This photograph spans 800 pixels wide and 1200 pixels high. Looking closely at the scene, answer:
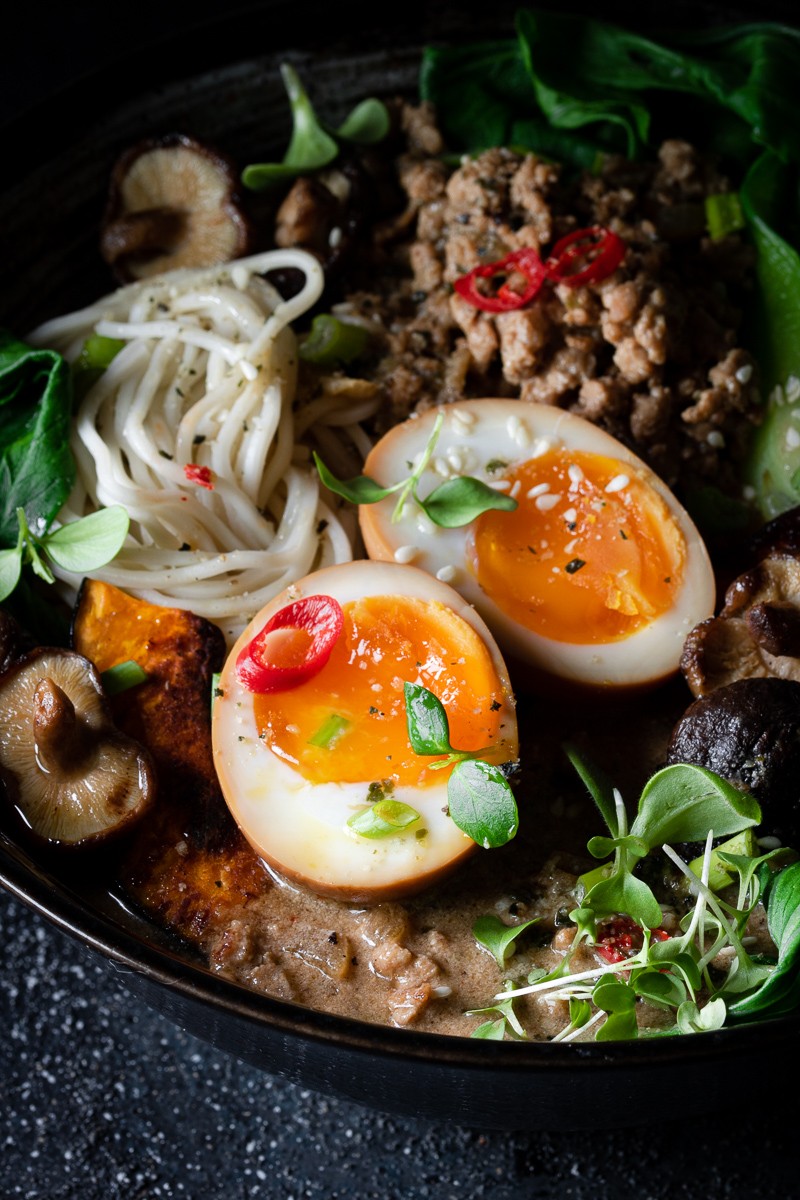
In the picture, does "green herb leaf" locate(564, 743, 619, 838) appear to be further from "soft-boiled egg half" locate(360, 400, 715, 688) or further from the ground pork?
the ground pork

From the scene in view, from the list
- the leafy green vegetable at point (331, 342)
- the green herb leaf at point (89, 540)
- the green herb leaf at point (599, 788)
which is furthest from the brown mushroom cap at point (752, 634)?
the green herb leaf at point (89, 540)

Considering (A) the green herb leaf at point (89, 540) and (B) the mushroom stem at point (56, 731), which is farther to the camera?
(A) the green herb leaf at point (89, 540)

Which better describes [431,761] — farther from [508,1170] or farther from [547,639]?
[508,1170]

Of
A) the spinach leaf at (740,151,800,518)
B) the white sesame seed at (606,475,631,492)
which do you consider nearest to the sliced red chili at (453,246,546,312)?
the white sesame seed at (606,475,631,492)

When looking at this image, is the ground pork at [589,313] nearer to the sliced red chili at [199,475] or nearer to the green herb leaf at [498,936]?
the sliced red chili at [199,475]

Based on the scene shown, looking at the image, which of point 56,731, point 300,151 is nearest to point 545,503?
point 56,731
